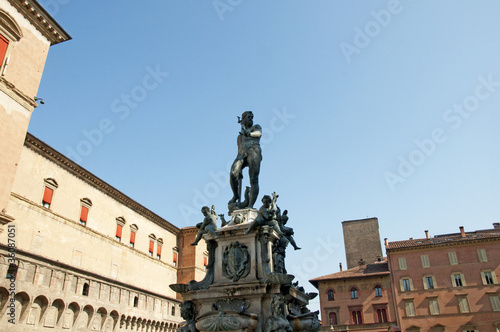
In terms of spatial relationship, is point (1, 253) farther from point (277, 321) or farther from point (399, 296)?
point (399, 296)

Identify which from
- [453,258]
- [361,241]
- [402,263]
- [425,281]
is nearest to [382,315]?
[425,281]

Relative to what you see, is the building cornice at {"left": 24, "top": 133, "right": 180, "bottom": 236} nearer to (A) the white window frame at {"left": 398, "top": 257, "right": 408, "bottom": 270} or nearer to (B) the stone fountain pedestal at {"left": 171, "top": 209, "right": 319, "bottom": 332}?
(B) the stone fountain pedestal at {"left": 171, "top": 209, "right": 319, "bottom": 332}

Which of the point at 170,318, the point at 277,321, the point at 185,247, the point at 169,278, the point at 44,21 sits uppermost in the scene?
the point at 44,21

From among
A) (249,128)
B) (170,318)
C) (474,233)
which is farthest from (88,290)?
(474,233)

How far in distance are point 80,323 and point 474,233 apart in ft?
158

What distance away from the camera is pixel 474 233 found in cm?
5147

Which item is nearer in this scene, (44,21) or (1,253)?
(44,21)

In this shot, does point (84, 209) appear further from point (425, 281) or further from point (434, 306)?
point (434, 306)

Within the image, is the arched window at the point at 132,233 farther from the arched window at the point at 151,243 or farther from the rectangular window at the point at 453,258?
the rectangular window at the point at 453,258

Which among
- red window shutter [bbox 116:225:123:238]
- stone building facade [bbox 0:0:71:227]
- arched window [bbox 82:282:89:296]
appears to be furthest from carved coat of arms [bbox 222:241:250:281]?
red window shutter [bbox 116:225:123:238]

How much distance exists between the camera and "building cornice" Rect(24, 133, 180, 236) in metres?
29.8

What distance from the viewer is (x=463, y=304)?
1757 inches

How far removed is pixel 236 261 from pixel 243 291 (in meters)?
0.65

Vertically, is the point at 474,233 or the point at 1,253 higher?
the point at 474,233
